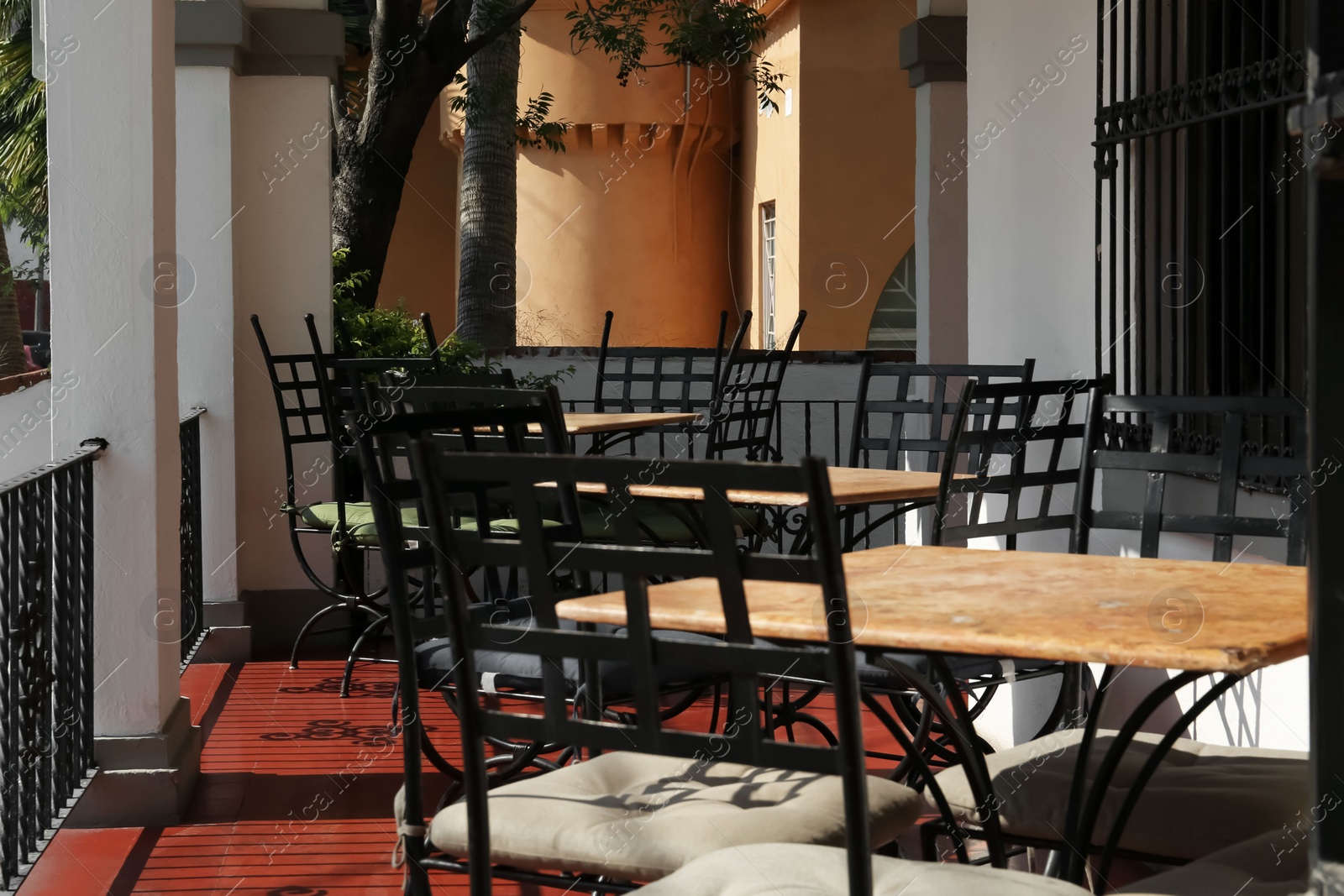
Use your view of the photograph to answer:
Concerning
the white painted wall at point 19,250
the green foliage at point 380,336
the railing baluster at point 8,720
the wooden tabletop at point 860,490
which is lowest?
the railing baluster at point 8,720

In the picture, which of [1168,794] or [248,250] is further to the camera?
[248,250]

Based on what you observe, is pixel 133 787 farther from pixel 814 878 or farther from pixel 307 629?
pixel 814 878

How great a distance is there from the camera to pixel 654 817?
5.55ft

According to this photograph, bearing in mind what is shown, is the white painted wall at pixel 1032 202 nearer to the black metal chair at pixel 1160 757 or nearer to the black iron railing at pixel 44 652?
the black metal chair at pixel 1160 757

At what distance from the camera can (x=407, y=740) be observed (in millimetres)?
1811

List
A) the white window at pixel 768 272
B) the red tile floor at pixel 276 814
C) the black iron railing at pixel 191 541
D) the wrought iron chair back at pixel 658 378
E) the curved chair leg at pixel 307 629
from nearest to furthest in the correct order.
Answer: the red tile floor at pixel 276 814 < the black iron railing at pixel 191 541 < the curved chair leg at pixel 307 629 < the wrought iron chair back at pixel 658 378 < the white window at pixel 768 272

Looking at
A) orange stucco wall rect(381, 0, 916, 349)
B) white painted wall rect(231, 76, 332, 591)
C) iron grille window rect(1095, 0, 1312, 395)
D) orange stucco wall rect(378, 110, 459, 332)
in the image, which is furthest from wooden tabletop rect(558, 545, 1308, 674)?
orange stucco wall rect(378, 110, 459, 332)

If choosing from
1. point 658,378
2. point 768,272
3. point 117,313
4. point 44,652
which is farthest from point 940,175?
point 768,272

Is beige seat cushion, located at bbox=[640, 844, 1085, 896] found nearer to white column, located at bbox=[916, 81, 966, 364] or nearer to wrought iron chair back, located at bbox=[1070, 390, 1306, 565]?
wrought iron chair back, located at bbox=[1070, 390, 1306, 565]

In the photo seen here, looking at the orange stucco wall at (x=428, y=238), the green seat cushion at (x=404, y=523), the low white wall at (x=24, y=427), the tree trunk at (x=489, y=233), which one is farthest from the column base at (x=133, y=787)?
the orange stucco wall at (x=428, y=238)

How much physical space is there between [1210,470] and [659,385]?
14.1ft

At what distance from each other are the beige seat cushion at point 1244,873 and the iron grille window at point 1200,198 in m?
1.56

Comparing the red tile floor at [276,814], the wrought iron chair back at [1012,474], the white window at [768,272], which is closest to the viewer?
the wrought iron chair back at [1012,474]

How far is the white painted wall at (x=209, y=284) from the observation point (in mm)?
5199
